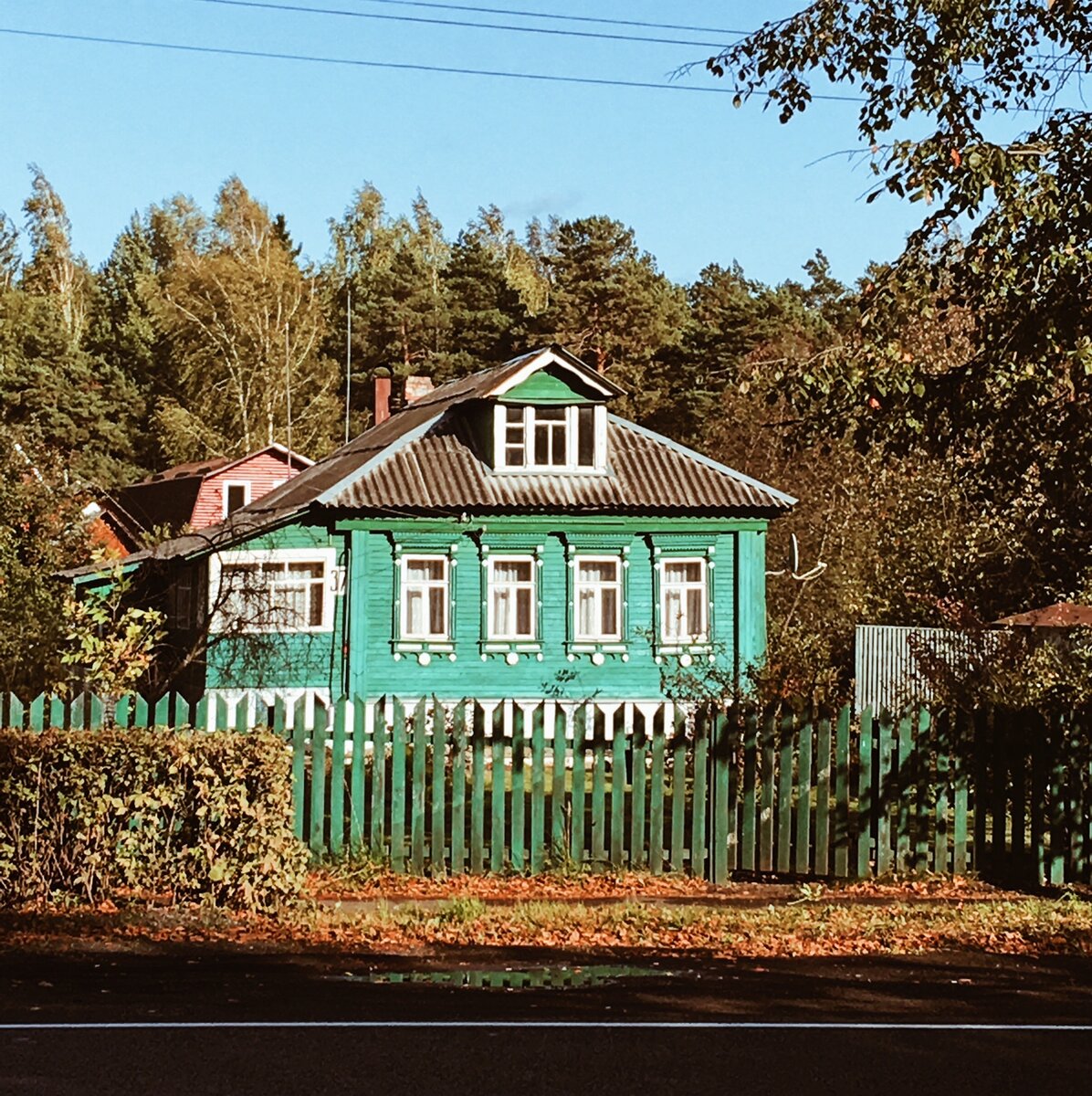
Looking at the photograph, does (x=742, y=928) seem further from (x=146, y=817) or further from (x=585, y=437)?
(x=585, y=437)

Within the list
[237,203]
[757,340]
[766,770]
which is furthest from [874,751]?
[237,203]

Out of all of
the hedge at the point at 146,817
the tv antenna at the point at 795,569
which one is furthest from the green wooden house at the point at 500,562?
the hedge at the point at 146,817

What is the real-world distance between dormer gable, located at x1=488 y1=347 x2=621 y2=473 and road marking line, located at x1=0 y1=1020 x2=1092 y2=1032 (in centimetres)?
2347

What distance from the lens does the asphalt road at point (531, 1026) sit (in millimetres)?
6773

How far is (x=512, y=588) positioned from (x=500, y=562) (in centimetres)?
58

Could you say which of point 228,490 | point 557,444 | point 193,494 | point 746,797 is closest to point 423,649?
point 557,444

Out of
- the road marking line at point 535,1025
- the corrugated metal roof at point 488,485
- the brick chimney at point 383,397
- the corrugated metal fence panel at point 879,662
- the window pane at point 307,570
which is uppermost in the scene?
the brick chimney at point 383,397

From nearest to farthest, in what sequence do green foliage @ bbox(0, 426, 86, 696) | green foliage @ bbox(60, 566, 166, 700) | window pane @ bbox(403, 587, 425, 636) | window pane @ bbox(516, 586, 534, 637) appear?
green foliage @ bbox(60, 566, 166, 700) → green foliage @ bbox(0, 426, 86, 696) → window pane @ bbox(403, 587, 425, 636) → window pane @ bbox(516, 586, 534, 637)

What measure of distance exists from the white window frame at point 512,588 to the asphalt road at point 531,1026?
20728 millimetres

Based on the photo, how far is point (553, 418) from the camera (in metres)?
31.6

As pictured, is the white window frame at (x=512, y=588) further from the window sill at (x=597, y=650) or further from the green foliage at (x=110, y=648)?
the green foliage at (x=110, y=648)

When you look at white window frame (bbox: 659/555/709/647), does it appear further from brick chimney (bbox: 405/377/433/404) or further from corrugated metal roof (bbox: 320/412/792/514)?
brick chimney (bbox: 405/377/433/404)

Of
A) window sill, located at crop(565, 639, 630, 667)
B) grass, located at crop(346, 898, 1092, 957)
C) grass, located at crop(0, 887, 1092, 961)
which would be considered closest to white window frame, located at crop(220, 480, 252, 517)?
window sill, located at crop(565, 639, 630, 667)

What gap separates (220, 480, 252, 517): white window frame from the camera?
1937 inches
